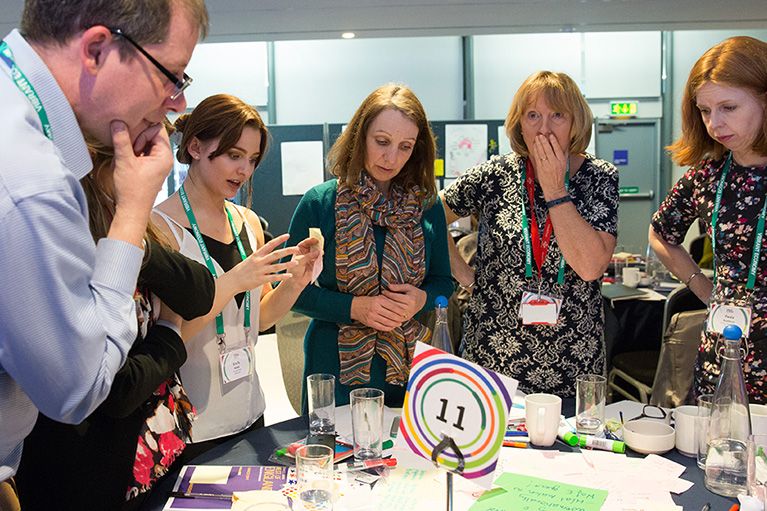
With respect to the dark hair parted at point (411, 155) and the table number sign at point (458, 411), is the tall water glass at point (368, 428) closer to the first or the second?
the table number sign at point (458, 411)

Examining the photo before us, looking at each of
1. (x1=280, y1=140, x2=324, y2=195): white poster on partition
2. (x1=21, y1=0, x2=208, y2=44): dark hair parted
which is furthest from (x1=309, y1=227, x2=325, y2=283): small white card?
(x1=280, y1=140, x2=324, y2=195): white poster on partition

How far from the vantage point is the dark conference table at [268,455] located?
4.44ft

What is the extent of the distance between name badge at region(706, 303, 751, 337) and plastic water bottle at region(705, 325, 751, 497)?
505 millimetres

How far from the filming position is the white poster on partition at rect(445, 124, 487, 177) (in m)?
7.20

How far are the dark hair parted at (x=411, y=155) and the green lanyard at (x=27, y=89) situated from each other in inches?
50.0

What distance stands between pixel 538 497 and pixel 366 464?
0.36 meters

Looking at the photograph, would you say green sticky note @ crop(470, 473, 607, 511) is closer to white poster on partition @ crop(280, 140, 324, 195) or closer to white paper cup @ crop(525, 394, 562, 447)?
white paper cup @ crop(525, 394, 562, 447)

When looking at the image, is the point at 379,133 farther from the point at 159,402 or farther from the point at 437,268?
the point at 159,402

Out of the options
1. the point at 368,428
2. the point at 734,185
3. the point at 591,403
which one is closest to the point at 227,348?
the point at 368,428

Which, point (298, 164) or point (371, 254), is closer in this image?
point (371, 254)

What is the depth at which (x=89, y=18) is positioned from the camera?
93cm

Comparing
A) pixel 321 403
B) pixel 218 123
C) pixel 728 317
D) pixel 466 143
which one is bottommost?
pixel 321 403

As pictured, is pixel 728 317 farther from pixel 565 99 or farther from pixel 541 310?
pixel 565 99

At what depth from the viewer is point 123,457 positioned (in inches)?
51.9
